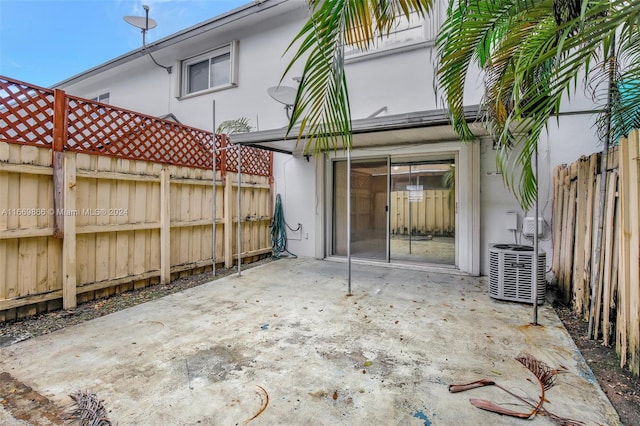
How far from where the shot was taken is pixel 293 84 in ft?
22.1

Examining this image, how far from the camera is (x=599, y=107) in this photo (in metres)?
4.25

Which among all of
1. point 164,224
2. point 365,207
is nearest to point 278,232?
point 365,207

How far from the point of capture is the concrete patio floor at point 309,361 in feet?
6.10

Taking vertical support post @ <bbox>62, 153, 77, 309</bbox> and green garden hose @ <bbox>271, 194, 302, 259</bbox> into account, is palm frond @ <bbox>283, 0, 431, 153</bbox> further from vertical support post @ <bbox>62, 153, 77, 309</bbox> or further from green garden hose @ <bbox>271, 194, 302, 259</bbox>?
green garden hose @ <bbox>271, 194, 302, 259</bbox>

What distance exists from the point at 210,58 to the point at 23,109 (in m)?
5.45

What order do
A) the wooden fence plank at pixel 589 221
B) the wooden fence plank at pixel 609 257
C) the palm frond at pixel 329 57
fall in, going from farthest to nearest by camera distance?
the wooden fence plank at pixel 589 221, the wooden fence plank at pixel 609 257, the palm frond at pixel 329 57

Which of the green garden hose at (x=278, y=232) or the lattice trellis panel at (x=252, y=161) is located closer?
the lattice trellis panel at (x=252, y=161)

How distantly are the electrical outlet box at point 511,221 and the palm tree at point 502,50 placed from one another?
219 cm

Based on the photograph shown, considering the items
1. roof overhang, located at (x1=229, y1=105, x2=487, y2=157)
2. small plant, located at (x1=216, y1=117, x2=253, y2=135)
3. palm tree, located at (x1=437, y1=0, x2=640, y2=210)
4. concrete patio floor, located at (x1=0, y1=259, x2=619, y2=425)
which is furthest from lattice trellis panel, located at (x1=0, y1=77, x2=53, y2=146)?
palm tree, located at (x1=437, y1=0, x2=640, y2=210)

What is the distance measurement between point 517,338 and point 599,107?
373 cm

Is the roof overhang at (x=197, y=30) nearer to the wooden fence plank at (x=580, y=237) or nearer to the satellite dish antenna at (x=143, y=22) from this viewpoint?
the satellite dish antenna at (x=143, y=22)

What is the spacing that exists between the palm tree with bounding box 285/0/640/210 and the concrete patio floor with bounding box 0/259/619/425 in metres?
1.46

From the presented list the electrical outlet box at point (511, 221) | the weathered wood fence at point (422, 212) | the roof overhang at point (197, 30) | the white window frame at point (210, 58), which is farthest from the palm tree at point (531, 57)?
the white window frame at point (210, 58)

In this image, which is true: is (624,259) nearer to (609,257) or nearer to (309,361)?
(609,257)
